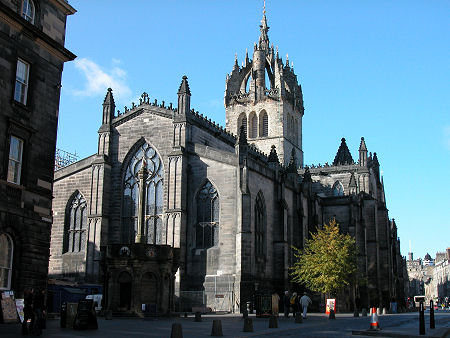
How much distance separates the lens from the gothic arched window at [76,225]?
45.2 m

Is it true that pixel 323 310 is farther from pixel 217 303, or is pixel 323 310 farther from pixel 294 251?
pixel 217 303

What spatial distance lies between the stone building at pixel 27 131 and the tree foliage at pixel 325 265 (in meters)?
25.2

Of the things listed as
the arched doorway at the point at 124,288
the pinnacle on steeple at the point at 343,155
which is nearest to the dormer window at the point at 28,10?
the arched doorway at the point at 124,288

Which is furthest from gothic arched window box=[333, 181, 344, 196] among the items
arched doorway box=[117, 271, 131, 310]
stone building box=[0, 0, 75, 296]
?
stone building box=[0, 0, 75, 296]

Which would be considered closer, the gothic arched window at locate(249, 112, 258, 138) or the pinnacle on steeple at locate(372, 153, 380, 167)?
the pinnacle on steeple at locate(372, 153, 380, 167)

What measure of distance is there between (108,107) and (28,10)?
74.6 feet

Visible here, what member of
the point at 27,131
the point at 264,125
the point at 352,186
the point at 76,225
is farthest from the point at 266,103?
the point at 27,131

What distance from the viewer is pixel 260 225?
44.3 meters

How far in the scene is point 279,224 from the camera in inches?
1821

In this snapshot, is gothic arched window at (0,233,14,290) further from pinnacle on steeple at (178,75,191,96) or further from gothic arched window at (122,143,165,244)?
pinnacle on steeple at (178,75,191,96)

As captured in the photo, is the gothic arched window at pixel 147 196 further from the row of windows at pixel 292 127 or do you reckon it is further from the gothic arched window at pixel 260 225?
the row of windows at pixel 292 127

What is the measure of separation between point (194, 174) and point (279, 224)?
855 cm

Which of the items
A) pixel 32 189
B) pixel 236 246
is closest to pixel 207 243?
pixel 236 246

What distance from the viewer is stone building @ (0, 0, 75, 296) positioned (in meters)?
22.3
